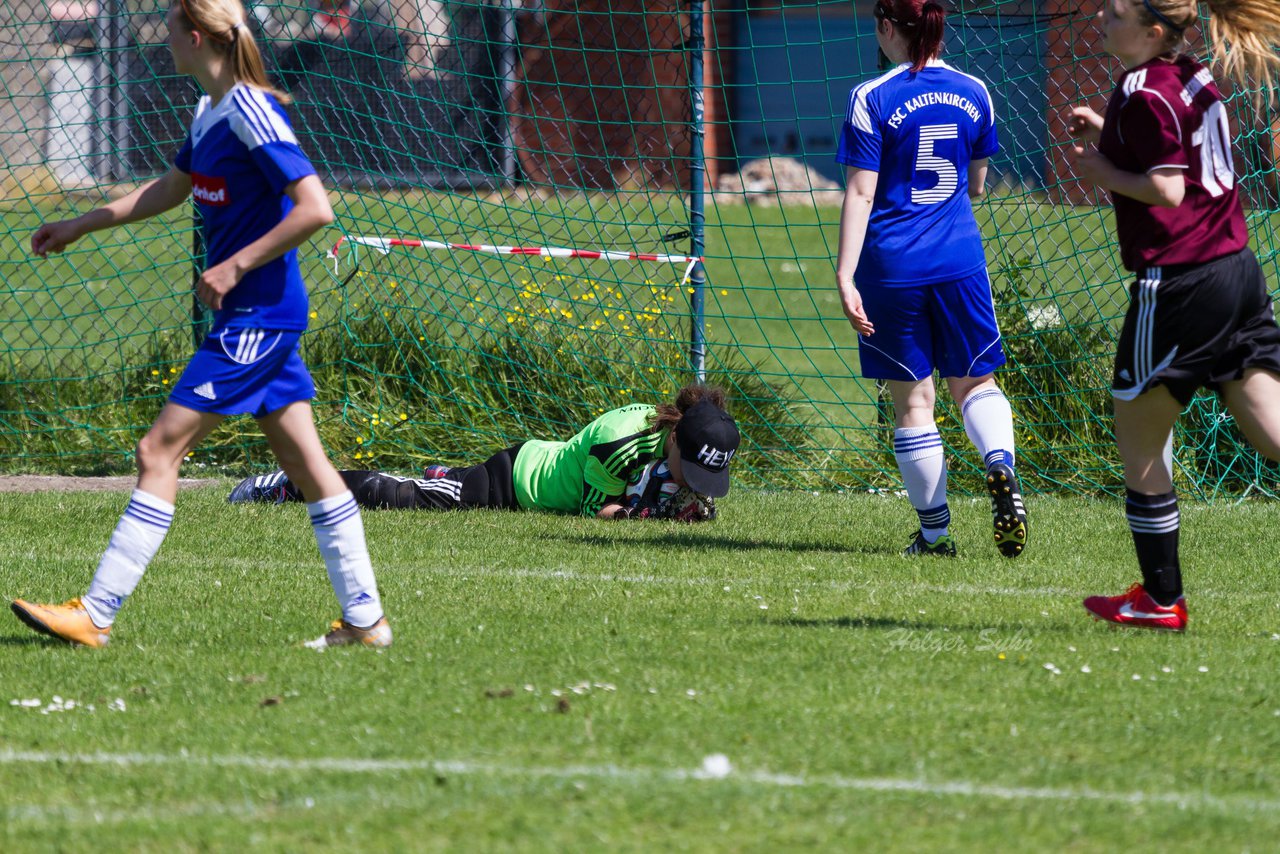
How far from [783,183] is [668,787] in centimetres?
2040

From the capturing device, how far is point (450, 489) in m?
7.52

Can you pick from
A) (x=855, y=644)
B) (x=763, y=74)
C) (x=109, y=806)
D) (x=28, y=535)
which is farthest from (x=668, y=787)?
(x=763, y=74)

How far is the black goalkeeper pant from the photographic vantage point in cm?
748

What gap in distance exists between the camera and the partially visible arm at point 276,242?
163 inches

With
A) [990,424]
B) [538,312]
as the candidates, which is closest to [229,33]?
[990,424]

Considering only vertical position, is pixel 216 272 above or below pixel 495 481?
above

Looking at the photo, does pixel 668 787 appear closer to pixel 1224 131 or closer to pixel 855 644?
pixel 855 644

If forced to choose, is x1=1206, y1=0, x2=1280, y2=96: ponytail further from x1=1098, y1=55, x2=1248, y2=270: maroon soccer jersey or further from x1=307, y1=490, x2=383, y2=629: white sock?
x1=307, y1=490, x2=383, y2=629: white sock

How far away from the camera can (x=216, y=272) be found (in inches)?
163

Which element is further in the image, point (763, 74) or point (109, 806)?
point (763, 74)

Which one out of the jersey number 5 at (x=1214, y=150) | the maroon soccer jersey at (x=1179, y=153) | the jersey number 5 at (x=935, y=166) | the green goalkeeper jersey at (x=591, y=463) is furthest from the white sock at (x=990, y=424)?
the jersey number 5 at (x=1214, y=150)

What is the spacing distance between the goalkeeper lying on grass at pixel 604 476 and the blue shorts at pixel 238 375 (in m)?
2.80

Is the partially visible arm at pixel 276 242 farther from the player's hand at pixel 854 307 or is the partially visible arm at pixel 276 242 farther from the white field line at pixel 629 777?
the player's hand at pixel 854 307

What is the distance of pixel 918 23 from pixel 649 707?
323 centimetres
